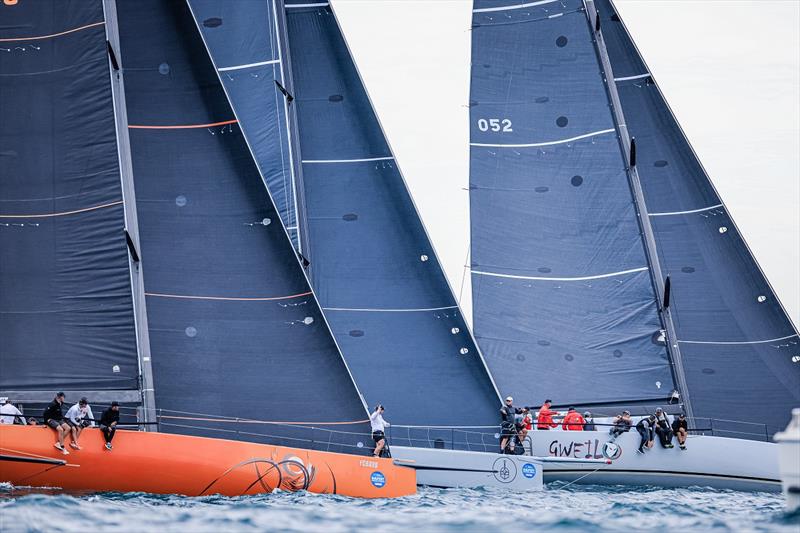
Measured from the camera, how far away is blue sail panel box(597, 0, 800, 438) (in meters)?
21.8

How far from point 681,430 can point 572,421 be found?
67.2 inches

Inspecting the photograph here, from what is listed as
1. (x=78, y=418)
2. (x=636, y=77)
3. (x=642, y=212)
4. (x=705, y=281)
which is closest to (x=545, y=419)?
(x=642, y=212)

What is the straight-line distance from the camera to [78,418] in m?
13.3

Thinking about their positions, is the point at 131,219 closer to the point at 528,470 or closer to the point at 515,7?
the point at 528,470

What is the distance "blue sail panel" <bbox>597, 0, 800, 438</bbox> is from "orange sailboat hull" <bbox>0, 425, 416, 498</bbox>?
33.7 ft

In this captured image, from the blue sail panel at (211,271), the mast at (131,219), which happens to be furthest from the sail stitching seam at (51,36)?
the blue sail panel at (211,271)

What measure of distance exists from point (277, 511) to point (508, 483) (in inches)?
246

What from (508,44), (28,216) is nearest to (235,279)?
(28,216)

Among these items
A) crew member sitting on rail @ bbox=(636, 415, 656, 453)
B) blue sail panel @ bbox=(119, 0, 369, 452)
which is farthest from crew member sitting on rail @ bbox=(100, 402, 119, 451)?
crew member sitting on rail @ bbox=(636, 415, 656, 453)

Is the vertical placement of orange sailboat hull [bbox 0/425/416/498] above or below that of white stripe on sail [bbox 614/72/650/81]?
below

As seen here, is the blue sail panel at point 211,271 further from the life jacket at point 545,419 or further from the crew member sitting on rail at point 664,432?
the crew member sitting on rail at point 664,432

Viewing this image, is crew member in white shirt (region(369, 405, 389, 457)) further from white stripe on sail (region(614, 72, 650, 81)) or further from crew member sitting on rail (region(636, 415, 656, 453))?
white stripe on sail (region(614, 72, 650, 81))

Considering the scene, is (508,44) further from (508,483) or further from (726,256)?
(508,483)

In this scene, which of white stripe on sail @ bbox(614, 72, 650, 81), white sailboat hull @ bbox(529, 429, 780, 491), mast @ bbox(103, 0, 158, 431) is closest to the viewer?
mast @ bbox(103, 0, 158, 431)
